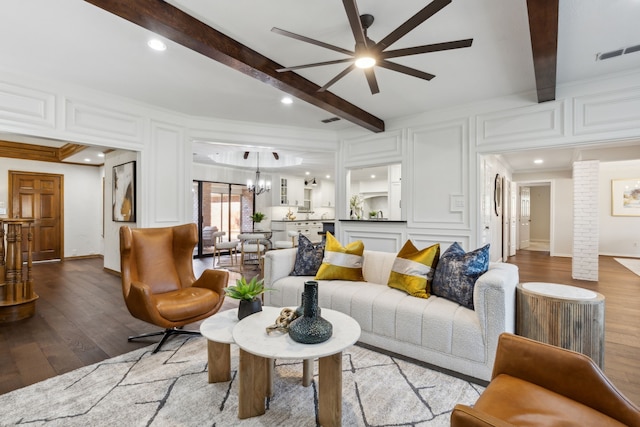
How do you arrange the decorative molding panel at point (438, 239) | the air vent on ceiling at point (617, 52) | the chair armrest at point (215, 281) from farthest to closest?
the decorative molding panel at point (438, 239), the chair armrest at point (215, 281), the air vent on ceiling at point (617, 52)

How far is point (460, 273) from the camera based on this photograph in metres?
2.30

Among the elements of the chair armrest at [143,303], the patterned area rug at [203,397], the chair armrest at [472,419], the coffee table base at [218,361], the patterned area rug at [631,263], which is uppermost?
the chair armrest at [472,419]

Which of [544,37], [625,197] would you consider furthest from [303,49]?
[625,197]

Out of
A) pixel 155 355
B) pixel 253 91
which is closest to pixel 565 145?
pixel 253 91

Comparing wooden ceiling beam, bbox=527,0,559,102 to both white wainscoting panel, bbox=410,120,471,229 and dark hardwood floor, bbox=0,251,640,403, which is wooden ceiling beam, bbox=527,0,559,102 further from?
dark hardwood floor, bbox=0,251,640,403

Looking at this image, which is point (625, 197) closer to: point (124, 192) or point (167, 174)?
point (167, 174)

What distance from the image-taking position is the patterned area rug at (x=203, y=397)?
1649mm

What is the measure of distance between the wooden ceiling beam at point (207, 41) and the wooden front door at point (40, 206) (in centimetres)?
659

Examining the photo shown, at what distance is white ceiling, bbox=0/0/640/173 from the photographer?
7.01 feet

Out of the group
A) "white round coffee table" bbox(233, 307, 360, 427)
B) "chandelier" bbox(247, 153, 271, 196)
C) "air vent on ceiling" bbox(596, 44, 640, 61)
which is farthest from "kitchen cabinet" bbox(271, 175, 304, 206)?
"white round coffee table" bbox(233, 307, 360, 427)

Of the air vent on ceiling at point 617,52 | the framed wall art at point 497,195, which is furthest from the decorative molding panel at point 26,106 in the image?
the framed wall art at point 497,195

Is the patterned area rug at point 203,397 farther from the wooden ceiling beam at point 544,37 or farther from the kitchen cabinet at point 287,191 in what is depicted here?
the kitchen cabinet at point 287,191

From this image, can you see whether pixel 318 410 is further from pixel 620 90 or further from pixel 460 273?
pixel 620 90

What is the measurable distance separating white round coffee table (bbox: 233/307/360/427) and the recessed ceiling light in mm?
2385
